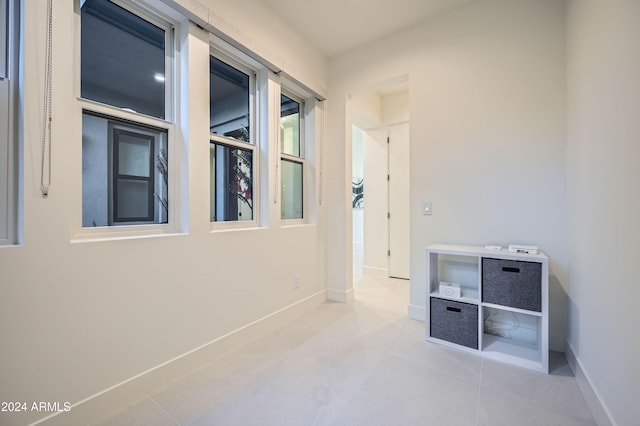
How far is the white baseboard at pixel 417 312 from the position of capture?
268 cm

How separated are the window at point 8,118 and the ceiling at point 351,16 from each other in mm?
1820

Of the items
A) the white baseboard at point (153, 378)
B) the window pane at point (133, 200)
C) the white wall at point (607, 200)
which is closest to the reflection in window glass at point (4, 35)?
the window pane at point (133, 200)

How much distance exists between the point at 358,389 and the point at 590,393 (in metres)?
1.27

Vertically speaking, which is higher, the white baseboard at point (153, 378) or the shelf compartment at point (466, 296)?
the shelf compartment at point (466, 296)

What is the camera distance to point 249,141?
99.8 inches

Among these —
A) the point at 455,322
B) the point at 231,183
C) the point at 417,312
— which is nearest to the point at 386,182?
the point at 417,312

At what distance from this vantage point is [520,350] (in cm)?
205

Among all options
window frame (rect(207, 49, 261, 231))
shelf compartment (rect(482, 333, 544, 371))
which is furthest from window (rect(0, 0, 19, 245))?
shelf compartment (rect(482, 333, 544, 371))

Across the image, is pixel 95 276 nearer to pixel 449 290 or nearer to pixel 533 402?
pixel 449 290

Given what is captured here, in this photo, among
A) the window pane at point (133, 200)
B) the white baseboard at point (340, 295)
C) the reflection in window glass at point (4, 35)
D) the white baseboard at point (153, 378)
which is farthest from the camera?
the white baseboard at point (340, 295)

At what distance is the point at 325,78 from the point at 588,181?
107 inches

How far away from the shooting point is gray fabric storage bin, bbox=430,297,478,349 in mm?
2100

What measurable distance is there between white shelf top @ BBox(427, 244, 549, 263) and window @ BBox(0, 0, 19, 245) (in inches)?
102

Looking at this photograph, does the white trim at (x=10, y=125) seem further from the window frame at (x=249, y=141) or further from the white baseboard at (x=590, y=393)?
the white baseboard at (x=590, y=393)
